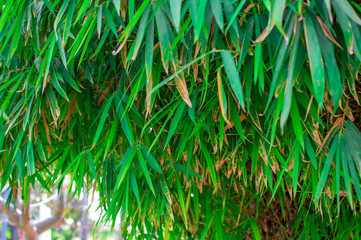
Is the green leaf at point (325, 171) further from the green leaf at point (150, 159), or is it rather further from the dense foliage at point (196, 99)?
the green leaf at point (150, 159)

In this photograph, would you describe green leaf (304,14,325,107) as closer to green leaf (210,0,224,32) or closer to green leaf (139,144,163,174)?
green leaf (210,0,224,32)

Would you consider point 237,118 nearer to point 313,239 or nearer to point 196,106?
point 196,106

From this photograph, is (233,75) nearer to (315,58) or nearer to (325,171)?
(315,58)

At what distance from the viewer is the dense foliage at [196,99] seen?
0.80 meters

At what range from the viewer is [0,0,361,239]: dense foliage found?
0.80m

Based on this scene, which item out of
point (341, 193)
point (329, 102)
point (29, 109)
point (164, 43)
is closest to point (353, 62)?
point (329, 102)

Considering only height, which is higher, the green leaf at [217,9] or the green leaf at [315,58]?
the green leaf at [217,9]

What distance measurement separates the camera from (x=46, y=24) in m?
1.28

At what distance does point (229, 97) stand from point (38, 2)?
0.68 metres

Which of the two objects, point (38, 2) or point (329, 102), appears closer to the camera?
point (329, 102)

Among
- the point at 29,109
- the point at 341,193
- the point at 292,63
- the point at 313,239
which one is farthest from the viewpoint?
the point at 313,239

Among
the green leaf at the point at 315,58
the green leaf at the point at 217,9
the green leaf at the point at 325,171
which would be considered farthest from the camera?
the green leaf at the point at 325,171

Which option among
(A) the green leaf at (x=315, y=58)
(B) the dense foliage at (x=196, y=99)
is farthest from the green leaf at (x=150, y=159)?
(A) the green leaf at (x=315, y=58)

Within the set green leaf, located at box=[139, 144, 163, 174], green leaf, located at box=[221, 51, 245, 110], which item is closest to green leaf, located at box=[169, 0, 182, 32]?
green leaf, located at box=[221, 51, 245, 110]
